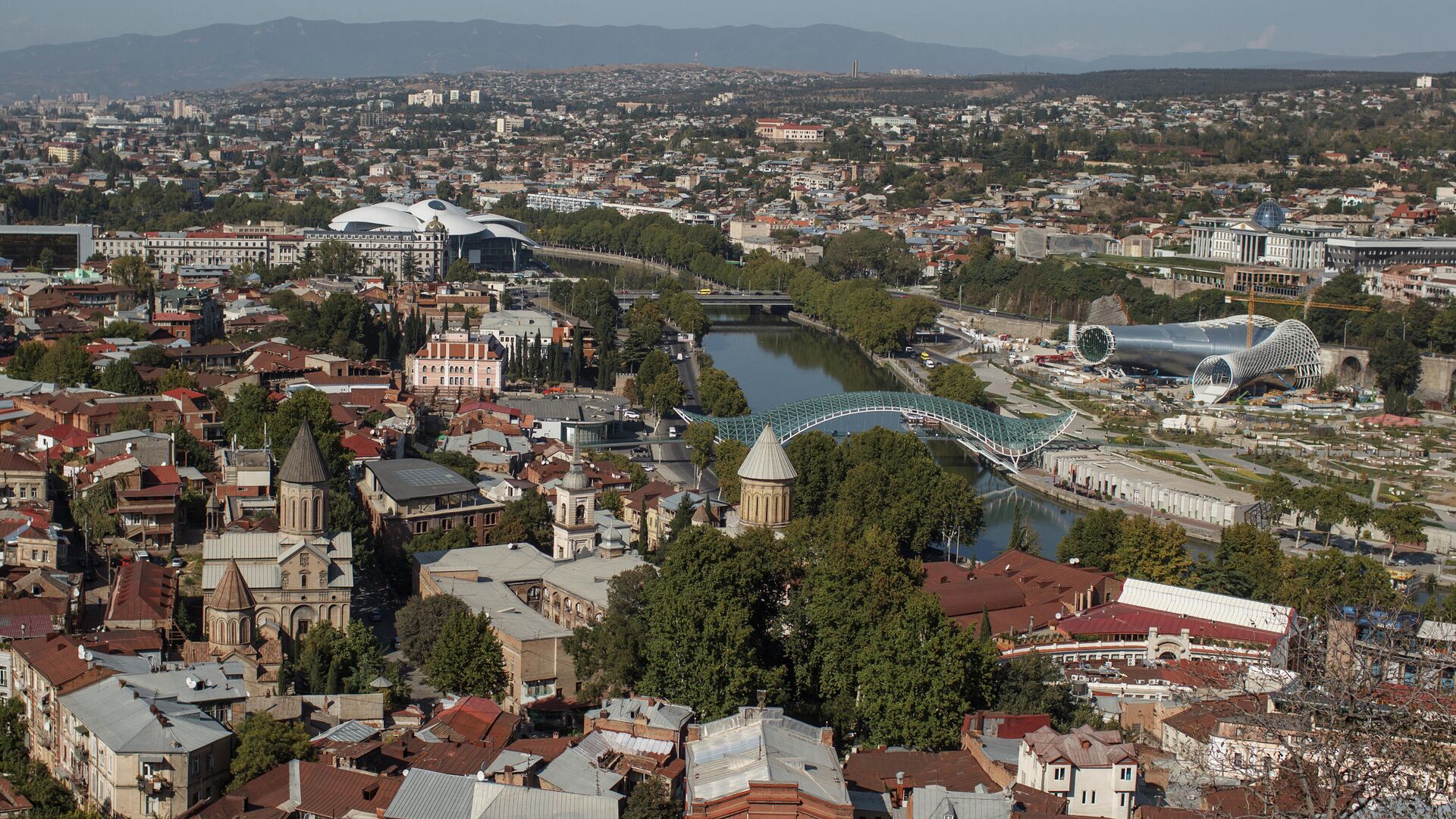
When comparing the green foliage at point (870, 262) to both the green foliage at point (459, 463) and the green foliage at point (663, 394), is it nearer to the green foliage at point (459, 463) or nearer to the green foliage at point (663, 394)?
the green foliage at point (663, 394)

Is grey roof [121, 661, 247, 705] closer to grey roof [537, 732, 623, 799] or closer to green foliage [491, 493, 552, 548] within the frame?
grey roof [537, 732, 623, 799]

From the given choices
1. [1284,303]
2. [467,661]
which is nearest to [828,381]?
[1284,303]

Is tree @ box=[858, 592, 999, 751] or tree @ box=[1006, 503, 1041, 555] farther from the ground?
tree @ box=[858, 592, 999, 751]

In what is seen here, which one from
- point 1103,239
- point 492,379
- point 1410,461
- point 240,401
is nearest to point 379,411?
point 240,401

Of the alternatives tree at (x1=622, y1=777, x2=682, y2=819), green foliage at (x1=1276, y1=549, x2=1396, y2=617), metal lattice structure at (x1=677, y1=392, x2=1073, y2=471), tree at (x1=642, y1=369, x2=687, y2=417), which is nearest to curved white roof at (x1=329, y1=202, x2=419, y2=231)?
tree at (x1=642, y1=369, x2=687, y2=417)

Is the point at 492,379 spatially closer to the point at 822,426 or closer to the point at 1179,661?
the point at 822,426

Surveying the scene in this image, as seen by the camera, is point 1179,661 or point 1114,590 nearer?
point 1179,661

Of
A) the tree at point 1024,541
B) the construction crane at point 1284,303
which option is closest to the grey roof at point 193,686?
the tree at point 1024,541
